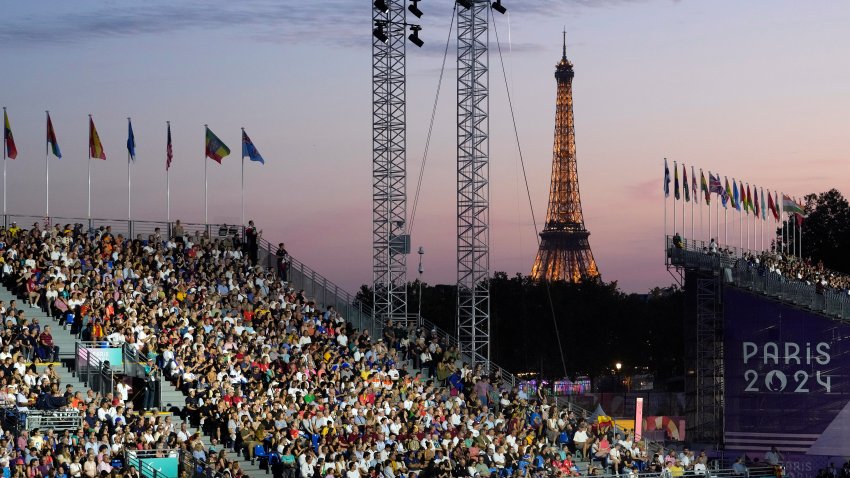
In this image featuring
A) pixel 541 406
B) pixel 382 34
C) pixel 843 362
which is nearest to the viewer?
pixel 541 406

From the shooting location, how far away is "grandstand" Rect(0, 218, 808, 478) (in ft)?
88.8

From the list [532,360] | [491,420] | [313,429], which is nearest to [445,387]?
[491,420]

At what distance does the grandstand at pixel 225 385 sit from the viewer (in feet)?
88.8

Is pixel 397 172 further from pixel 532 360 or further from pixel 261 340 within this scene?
pixel 532 360

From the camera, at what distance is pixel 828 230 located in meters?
86.0

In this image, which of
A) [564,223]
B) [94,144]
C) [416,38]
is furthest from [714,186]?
[564,223]

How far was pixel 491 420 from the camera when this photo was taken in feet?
118

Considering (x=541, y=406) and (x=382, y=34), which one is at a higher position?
(x=382, y=34)

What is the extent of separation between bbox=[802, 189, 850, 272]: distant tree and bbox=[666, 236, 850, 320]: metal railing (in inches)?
1187

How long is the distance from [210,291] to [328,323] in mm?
3656

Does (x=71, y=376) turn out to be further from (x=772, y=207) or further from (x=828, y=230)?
(x=828, y=230)

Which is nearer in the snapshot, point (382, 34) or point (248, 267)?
point (248, 267)

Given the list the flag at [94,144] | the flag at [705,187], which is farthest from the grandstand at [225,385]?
the flag at [705,187]

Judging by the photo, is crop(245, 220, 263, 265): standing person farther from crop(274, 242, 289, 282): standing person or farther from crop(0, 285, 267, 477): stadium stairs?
crop(0, 285, 267, 477): stadium stairs
